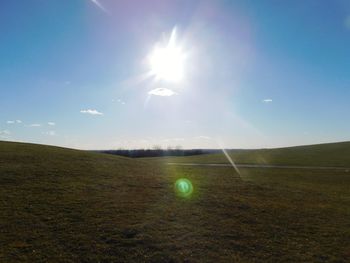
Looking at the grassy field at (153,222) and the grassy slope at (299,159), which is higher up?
the grassy slope at (299,159)

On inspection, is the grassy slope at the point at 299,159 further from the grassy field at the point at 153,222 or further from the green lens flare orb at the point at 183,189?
the green lens flare orb at the point at 183,189

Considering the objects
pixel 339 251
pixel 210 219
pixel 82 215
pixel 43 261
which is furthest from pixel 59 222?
pixel 339 251

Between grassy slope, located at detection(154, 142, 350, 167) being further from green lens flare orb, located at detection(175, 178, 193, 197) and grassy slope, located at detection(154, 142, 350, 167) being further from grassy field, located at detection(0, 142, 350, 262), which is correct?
green lens flare orb, located at detection(175, 178, 193, 197)

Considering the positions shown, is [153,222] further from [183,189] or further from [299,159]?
[299,159]

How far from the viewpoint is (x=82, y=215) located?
37.1 feet

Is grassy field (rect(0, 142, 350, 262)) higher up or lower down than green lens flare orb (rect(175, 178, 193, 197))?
lower down

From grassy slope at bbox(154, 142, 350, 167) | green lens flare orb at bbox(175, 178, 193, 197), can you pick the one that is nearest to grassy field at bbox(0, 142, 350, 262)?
green lens flare orb at bbox(175, 178, 193, 197)

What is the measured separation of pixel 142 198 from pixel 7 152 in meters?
15.1

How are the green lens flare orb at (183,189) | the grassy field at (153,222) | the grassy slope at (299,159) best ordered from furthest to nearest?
the grassy slope at (299,159)
the green lens flare orb at (183,189)
the grassy field at (153,222)

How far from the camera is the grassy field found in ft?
28.5

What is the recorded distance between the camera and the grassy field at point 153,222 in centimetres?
868

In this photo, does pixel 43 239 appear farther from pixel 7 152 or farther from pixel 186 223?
pixel 7 152

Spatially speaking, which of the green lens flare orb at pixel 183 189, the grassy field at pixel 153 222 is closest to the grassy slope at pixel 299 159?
the grassy field at pixel 153 222

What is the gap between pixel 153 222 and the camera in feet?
36.9
